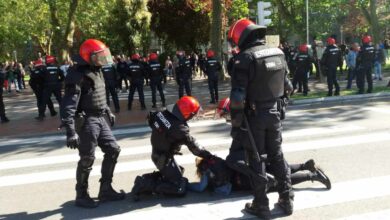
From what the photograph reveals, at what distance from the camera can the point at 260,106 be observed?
179 inches

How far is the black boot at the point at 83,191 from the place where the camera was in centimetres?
528

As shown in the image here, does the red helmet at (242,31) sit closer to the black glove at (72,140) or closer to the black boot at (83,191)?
the black glove at (72,140)

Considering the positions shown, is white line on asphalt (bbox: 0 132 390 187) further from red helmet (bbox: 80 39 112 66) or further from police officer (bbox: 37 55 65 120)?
police officer (bbox: 37 55 65 120)

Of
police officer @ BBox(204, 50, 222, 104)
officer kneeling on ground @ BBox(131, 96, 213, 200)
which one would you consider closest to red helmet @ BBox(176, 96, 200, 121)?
officer kneeling on ground @ BBox(131, 96, 213, 200)

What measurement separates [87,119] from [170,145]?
1.02 metres

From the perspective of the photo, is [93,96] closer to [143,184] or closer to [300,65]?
[143,184]

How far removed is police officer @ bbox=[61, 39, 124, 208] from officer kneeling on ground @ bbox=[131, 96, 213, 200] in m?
0.48

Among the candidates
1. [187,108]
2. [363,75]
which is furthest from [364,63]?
[187,108]

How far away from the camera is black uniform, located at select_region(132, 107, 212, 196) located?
17.4 ft

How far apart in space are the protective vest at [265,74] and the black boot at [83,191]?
2.15 m

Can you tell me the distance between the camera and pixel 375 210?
477cm

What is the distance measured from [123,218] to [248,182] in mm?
1561

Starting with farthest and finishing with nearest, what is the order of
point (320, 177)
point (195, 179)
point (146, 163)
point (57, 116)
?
point (57, 116), point (146, 163), point (195, 179), point (320, 177)

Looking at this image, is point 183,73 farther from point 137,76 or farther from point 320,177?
point 320,177
